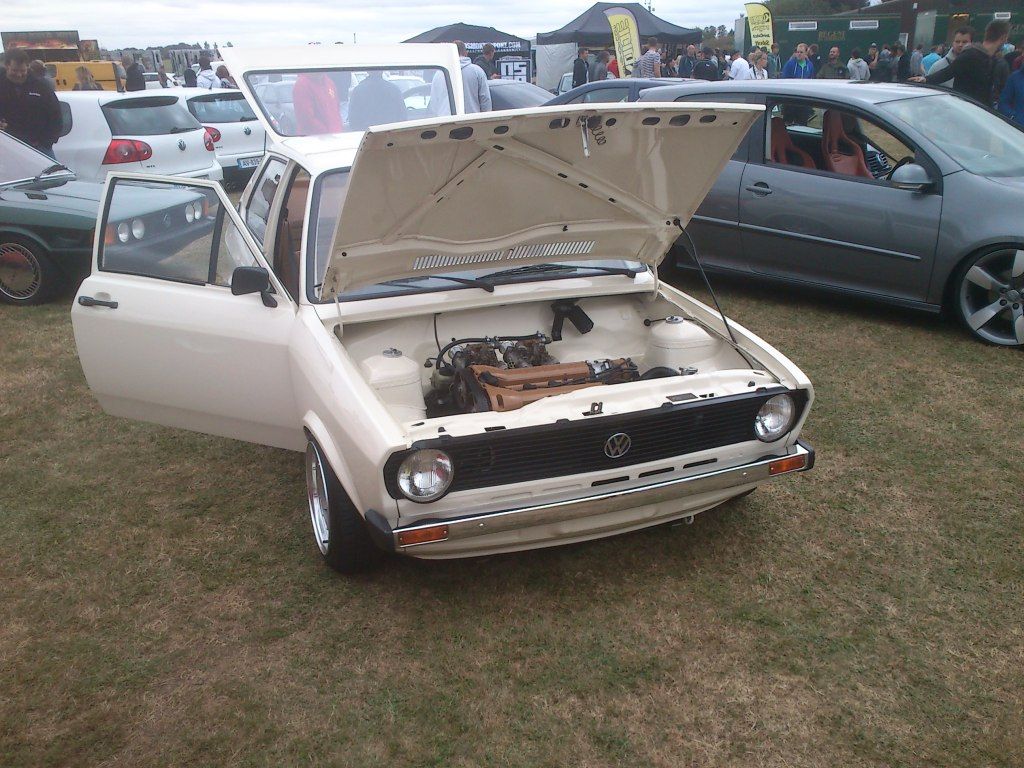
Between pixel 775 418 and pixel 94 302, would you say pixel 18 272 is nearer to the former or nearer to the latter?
pixel 94 302

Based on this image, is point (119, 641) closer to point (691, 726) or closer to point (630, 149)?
point (691, 726)

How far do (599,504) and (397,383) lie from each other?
928 millimetres

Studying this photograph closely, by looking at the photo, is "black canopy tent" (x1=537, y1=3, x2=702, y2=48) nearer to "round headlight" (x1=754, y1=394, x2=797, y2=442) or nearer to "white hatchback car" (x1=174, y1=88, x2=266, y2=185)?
"white hatchback car" (x1=174, y1=88, x2=266, y2=185)

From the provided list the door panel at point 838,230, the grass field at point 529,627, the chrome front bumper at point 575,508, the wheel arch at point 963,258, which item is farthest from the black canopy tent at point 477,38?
the chrome front bumper at point 575,508

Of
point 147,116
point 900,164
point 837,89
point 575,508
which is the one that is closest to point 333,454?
point 575,508

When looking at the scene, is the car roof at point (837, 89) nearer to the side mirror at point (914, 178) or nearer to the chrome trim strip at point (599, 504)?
the side mirror at point (914, 178)

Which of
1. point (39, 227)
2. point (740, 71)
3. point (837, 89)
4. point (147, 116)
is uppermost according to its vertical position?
point (837, 89)

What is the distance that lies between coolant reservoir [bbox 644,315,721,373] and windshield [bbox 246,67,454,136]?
2.20 metres

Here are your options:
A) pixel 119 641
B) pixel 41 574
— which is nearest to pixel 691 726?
pixel 119 641

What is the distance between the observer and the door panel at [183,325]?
12.0 ft

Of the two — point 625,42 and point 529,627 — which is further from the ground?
point 625,42

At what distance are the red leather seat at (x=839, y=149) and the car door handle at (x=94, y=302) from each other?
5.04 m

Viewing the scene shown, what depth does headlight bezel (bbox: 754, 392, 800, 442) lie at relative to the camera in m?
3.26

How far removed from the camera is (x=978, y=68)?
28.3 feet
